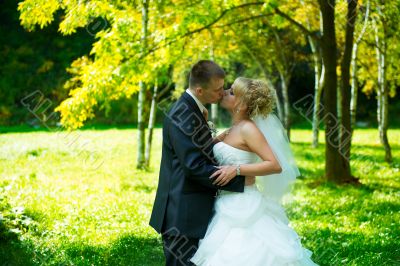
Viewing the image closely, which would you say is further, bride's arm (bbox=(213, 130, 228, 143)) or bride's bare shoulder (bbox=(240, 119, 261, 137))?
bride's arm (bbox=(213, 130, 228, 143))

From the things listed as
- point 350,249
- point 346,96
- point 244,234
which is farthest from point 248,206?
point 346,96

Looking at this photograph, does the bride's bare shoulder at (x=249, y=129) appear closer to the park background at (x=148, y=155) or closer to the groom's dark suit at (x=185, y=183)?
the groom's dark suit at (x=185, y=183)

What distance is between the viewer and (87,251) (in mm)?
6297

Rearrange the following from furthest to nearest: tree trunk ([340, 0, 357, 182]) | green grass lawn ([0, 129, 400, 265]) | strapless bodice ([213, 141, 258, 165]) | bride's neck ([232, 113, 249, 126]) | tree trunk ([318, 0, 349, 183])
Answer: tree trunk ([340, 0, 357, 182]) → tree trunk ([318, 0, 349, 183]) → green grass lawn ([0, 129, 400, 265]) → bride's neck ([232, 113, 249, 126]) → strapless bodice ([213, 141, 258, 165])

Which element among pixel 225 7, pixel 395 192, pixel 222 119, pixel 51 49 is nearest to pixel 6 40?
pixel 51 49

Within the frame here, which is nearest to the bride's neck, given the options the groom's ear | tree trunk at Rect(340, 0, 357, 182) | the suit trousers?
the groom's ear

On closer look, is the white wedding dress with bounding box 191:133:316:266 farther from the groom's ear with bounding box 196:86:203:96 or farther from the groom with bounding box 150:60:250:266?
the groom's ear with bounding box 196:86:203:96

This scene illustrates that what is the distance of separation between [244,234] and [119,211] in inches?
186

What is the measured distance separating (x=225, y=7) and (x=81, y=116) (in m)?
3.48

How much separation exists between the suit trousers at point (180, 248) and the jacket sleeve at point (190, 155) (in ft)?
1.80

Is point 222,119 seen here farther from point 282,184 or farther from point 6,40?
point 282,184

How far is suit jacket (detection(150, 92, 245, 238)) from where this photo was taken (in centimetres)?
414

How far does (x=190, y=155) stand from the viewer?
4.12 metres

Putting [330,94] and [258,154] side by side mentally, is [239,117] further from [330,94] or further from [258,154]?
[330,94]
